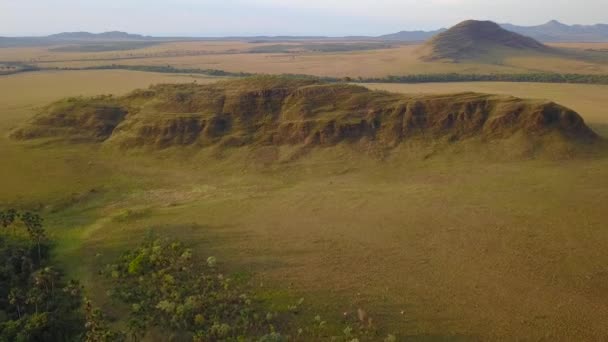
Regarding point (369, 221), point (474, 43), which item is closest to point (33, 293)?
point (369, 221)

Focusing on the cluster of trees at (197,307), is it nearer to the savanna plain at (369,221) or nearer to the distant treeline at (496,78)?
the savanna plain at (369,221)

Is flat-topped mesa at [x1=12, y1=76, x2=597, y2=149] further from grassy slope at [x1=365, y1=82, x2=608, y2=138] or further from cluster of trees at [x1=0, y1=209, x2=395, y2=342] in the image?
cluster of trees at [x1=0, y1=209, x2=395, y2=342]

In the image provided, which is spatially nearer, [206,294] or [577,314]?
[577,314]

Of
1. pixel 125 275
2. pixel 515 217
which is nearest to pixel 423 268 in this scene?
pixel 515 217

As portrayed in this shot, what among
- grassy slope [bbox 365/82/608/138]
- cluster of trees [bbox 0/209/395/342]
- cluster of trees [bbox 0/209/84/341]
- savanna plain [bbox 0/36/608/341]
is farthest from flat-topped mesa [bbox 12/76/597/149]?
cluster of trees [bbox 0/209/395/342]

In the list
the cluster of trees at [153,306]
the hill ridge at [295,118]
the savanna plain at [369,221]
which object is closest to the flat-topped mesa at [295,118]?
the hill ridge at [295,118]

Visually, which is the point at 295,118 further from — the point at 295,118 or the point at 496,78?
the point at 496,78

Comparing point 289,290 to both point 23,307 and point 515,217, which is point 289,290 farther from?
point 515,217
